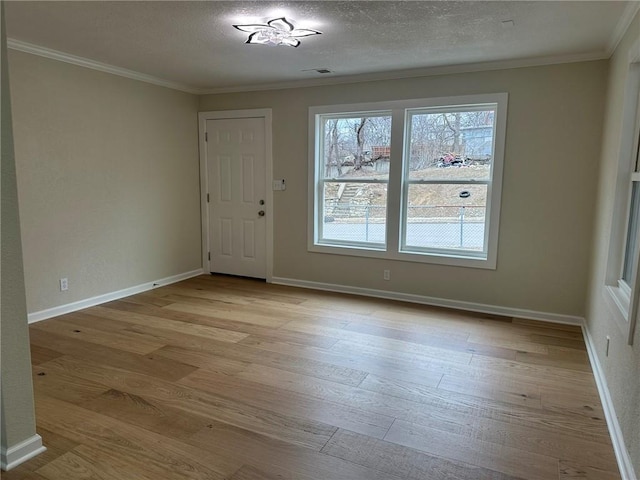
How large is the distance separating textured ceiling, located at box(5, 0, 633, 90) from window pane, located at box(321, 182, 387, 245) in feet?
4.15

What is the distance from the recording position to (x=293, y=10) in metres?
2.73

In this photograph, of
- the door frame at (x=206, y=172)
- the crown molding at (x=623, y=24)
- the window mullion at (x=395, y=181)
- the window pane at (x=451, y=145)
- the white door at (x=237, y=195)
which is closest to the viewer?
the crown molding at (x=623, y=24)

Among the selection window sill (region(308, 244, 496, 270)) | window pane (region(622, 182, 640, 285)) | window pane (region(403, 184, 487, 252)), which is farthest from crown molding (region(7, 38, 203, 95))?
window pane (region(622, 182, 640, 285))

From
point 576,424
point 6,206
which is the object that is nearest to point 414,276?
point 576,424

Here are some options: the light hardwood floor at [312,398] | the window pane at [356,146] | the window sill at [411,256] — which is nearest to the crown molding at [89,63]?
the window pane at [356,146]

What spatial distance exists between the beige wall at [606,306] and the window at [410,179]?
0.90 metres

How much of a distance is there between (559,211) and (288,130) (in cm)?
302

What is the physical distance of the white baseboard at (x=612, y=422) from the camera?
1903 millimetres

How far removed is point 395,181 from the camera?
459 centimetres

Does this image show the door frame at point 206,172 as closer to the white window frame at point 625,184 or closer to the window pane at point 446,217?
the window pane at point 446,217

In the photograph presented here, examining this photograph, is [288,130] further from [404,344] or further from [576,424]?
[576,424]

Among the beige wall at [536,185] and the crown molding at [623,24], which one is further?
the beige wall at [536,185]

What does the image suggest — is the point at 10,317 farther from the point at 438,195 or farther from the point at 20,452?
the point at 438,195

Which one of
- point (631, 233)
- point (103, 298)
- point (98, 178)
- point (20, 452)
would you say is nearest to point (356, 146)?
point (98, 178)
